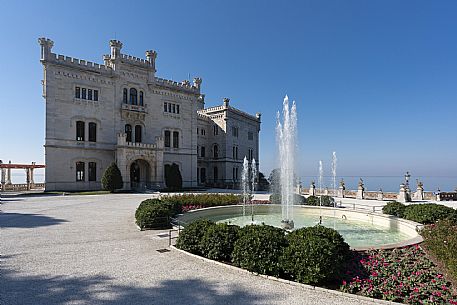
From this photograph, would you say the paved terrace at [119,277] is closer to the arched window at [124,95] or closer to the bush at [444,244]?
the bush at [444,244]

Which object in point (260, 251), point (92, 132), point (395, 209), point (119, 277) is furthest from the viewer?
point (92, 132)

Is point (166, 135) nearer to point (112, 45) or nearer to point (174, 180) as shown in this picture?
point (174, 180)

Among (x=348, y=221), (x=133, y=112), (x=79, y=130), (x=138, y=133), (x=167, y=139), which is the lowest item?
(x=348, y=221)

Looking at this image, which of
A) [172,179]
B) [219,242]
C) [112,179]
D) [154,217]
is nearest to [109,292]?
[219,242]

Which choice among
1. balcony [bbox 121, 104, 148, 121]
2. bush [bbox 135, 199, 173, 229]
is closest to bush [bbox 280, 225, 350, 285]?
bush [bbox 135, 199, 173, 229]

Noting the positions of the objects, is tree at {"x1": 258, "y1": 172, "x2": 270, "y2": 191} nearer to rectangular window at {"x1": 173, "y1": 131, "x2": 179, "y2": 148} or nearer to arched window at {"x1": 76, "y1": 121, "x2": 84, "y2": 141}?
rectangular window at {"x1": 173, "y1": 131, "x2": 179, "y2": 148}

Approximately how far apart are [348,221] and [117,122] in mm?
33178

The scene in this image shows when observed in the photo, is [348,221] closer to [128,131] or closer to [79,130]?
[128,131]

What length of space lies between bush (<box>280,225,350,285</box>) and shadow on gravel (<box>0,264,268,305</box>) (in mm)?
1160

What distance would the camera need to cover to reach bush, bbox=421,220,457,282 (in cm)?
642

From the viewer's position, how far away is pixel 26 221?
1441 centimetres

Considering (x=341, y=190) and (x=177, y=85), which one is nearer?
(x=341, y=190)

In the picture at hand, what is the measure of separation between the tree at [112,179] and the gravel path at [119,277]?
22.2m

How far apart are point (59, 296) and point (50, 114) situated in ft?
111
